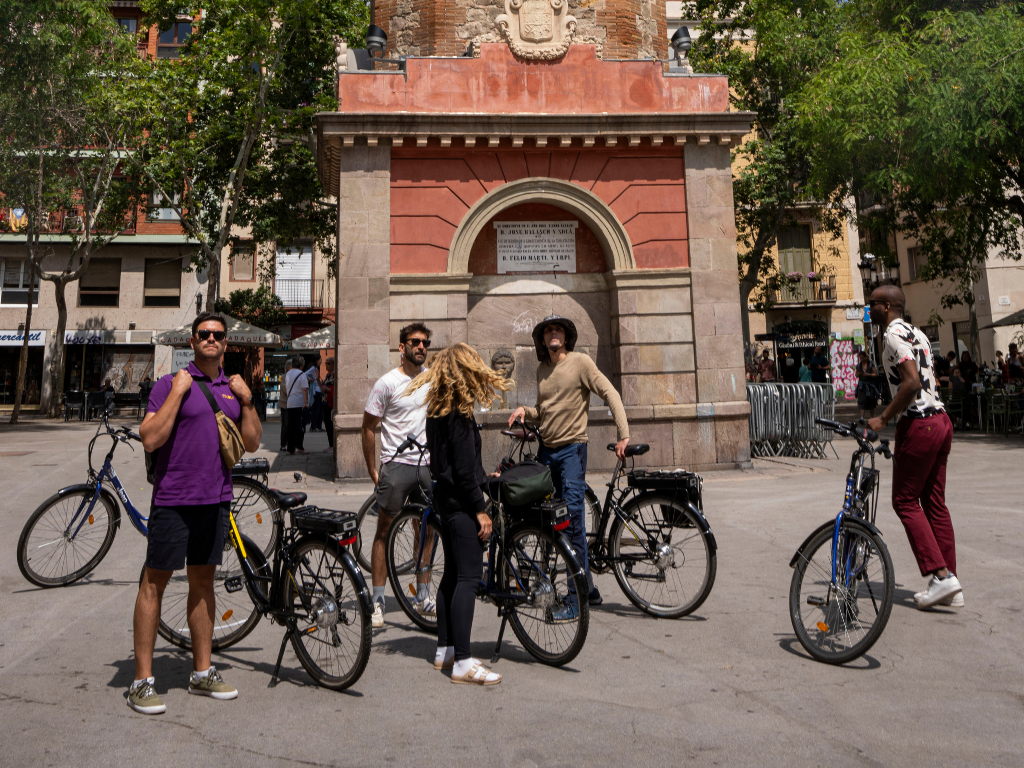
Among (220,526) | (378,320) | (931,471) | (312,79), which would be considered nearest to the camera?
(220,526)

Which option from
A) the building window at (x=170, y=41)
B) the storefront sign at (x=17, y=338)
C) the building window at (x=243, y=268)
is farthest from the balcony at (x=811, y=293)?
the storefront sign at (x=17, y=338)

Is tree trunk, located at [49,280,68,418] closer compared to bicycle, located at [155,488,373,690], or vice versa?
bicycle, located at [155,488,373,690]

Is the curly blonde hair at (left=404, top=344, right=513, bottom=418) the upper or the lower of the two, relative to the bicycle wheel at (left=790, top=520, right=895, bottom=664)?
upper

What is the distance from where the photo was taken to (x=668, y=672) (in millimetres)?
4176

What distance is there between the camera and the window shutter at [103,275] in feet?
116

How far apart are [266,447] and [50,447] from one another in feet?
14.4

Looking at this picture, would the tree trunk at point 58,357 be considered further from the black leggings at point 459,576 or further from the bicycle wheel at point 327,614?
the black leggings at point 459,576

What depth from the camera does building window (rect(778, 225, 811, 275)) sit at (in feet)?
121

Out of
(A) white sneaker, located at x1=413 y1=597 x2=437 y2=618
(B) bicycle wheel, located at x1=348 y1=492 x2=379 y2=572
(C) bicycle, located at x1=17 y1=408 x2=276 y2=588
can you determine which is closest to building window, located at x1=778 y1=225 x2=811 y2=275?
(B) bicycle wheel, located at x1=348 y1=492 x2=379 y2=572

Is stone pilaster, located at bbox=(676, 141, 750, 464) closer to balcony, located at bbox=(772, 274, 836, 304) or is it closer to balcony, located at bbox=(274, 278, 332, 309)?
balcony, located at bbox=(772, 274, 836, 304)

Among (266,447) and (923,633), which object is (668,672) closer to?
(923,633)

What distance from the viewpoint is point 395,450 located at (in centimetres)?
528

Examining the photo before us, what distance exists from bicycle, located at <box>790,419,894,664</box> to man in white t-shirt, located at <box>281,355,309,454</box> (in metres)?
11.7

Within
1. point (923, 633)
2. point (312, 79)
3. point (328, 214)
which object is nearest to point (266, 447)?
point (328, 214)
